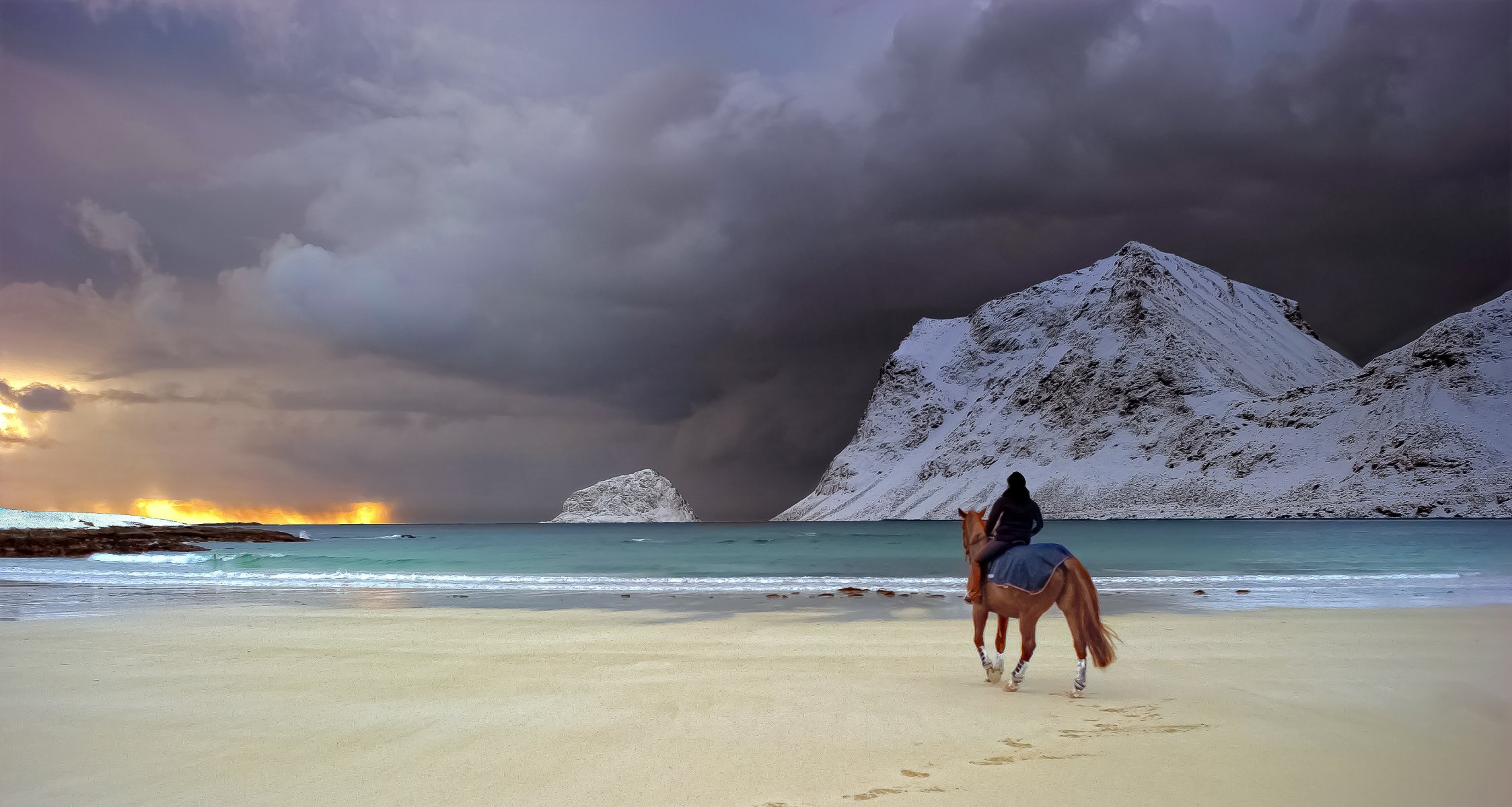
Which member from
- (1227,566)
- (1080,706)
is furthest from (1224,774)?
(1227,566)

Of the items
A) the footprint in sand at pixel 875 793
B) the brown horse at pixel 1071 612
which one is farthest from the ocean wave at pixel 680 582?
the footprint in sand at pixel 875 793

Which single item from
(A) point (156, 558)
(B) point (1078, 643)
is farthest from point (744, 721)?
(A) point (156, 558)

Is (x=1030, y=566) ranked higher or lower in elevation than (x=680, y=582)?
higher

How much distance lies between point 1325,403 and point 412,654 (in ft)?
754

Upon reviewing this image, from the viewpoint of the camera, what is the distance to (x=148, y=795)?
5.79 meters

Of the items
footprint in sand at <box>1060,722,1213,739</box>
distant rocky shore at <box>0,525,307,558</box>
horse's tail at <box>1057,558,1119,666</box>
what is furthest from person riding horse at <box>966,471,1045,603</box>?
distant rocky shore at <box>0,525,307,558</box>

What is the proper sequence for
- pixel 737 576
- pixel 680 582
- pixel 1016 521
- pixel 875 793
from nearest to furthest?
pixel 875 793 < pixel 1016 521 < pixel 680 582 < pixel 737 576

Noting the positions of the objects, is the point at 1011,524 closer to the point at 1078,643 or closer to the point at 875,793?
the point at 1078,643

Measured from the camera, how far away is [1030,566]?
29.2 ft

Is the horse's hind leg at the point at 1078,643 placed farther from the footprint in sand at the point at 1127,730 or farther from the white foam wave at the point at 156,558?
the white foam wave at the point at 156,558

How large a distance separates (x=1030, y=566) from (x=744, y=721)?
3493mm

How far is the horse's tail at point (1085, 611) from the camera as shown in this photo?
8.70m

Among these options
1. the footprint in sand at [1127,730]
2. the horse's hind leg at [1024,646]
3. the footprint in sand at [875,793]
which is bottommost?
the footprint in sand at [1127,730]

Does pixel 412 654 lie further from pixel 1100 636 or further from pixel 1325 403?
pixel 1325 403
